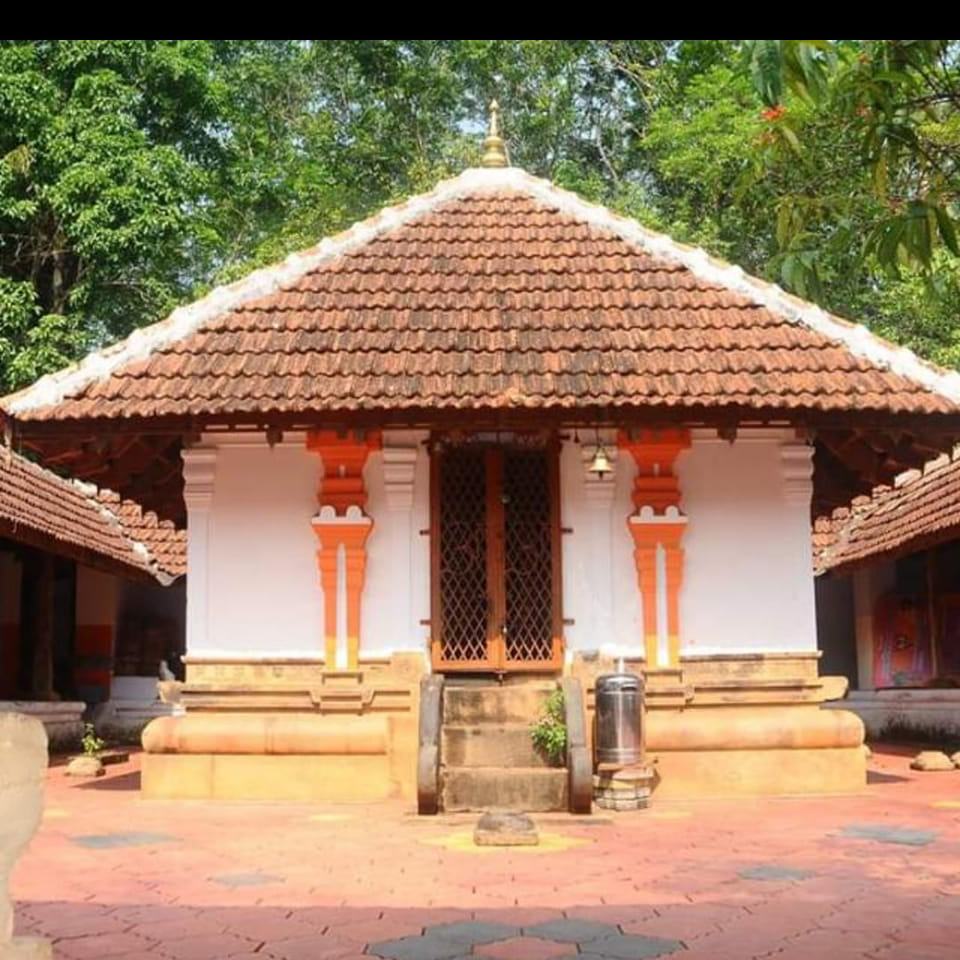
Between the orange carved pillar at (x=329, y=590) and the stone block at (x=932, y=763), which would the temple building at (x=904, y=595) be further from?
the orange carved pillar at (x=329, y=590)

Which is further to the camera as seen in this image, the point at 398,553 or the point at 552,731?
the point at 398,553

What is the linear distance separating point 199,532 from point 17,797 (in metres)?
7.22

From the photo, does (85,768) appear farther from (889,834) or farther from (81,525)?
Result: (889,834)

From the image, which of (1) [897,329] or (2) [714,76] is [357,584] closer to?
(1) [897,329]

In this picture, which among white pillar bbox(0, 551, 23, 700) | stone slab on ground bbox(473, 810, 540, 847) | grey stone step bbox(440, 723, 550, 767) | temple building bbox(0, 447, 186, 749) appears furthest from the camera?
white pillar bbox(0, 551, 23, 700)

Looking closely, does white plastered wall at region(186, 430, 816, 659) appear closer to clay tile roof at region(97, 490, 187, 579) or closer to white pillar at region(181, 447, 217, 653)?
white pillar at region(181, 447, 217, 653)

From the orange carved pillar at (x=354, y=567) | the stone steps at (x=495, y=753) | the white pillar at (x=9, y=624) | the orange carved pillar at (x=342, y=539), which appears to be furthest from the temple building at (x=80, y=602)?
the stone steps at (x=495, y=753)

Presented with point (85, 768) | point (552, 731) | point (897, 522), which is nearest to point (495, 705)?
point (552, 731)

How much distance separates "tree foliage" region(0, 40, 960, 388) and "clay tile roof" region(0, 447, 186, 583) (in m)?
2.74

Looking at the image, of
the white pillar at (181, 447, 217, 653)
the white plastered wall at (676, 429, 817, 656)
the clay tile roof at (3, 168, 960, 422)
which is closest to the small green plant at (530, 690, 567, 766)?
the white plastered wall at (676, 429, 817, 656)

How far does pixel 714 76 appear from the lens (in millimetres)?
25391

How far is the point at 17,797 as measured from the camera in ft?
11.8

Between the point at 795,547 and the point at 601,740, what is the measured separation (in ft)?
7.88

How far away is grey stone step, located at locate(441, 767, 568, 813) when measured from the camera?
931 cm
